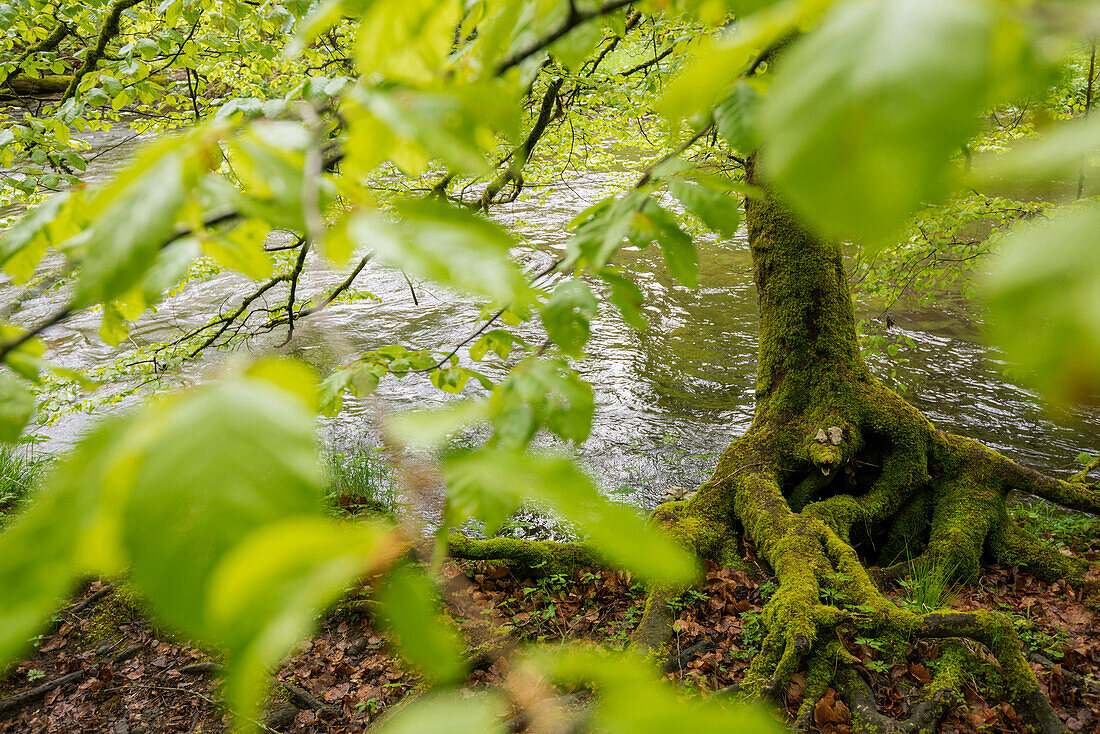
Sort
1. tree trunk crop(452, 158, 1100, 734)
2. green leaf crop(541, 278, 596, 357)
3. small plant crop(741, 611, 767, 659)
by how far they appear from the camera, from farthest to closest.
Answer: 1. tree trunk crop(452, 158, 1100, 734)
2. small plant crop(741, 611, 767, 659)
3. green leaf crop(541, 278, 596, 357)

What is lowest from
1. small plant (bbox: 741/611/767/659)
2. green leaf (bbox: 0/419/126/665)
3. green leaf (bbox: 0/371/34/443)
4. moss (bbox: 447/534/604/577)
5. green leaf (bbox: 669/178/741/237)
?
moss (bbox: 447/534/604/577)

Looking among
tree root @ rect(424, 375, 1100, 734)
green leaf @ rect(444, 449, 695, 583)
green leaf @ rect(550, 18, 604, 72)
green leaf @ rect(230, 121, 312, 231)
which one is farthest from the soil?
green leaf @ rect(230, 121, 312, 231)

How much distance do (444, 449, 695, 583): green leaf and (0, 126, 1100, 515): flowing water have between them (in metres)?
4.52

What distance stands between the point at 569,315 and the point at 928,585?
345cm

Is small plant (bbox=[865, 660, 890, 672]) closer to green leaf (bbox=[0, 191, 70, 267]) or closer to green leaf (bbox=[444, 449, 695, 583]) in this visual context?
green leaf (bbox=[444, 449, 695, 583])

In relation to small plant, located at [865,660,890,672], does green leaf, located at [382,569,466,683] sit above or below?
above

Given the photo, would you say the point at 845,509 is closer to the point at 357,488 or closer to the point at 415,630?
the point at 415,630

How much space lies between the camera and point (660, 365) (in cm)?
806

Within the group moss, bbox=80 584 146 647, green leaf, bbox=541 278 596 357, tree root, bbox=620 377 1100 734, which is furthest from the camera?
moss, bbox=80 584 146 647

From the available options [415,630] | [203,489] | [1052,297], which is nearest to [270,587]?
[203,489]

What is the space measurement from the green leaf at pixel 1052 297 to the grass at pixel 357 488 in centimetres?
501

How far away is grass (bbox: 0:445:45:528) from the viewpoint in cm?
476

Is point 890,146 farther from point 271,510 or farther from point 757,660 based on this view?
point 757,660

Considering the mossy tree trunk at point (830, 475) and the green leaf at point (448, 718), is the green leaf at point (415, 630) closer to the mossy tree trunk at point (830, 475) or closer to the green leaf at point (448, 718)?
the green leaf at point (448, 718)
